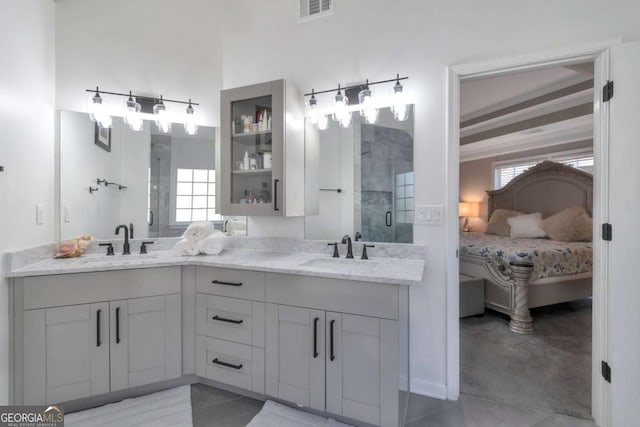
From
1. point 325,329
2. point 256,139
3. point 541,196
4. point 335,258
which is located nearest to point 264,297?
point 325,329

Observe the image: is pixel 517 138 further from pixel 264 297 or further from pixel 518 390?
pixel 264 297

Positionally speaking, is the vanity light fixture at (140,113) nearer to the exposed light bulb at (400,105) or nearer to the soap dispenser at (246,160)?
the soap dispenser at (246,160)

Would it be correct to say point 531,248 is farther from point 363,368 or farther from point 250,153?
point 250,153

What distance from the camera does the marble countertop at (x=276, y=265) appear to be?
1.51 metres

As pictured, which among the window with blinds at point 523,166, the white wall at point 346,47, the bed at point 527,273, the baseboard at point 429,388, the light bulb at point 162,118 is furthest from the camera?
the window with blinds at point 523,166

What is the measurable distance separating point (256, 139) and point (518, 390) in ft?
8.59

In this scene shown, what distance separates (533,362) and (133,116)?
3.86 metres

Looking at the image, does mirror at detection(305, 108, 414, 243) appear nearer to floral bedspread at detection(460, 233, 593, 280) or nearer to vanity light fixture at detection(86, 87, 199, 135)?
vanity light fixture at detection(86, 87, 199, 135)

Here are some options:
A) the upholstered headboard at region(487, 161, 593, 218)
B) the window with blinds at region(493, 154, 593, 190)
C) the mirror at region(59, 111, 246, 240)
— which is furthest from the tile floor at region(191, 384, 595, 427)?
Answer: the window with blinds at region(493, 154, 593, 190)

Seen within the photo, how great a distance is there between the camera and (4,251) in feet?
5.28

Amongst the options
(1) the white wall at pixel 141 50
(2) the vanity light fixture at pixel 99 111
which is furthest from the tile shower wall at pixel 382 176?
(2) the vanity light fixture at pixel 99 111

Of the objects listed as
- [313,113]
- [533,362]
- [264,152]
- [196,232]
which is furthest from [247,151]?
[533,362]

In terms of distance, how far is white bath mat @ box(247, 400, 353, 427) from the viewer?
1.60 metres

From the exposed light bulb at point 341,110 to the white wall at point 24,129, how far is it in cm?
202
